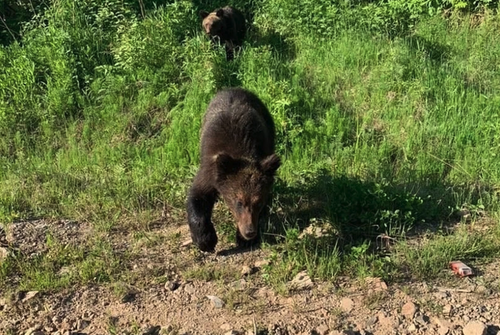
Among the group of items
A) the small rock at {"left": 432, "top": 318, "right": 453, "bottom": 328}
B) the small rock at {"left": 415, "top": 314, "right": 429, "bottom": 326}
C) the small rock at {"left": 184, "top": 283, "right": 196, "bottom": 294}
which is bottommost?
the small rock at {"left": 432, "top": 318, "right": 453, "bottom": 328}

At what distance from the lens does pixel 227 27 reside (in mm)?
10789

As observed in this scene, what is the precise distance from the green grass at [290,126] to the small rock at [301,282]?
0.07 meters

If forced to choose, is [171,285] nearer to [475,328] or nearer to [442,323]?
[442,323]

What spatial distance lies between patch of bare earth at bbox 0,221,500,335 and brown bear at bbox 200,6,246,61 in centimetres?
558

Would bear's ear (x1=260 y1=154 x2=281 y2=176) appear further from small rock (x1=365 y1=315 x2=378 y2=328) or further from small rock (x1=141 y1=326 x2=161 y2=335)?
small rock (x1=141 y1=326 x2=161 y2=335)

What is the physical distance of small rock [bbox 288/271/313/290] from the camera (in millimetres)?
4835

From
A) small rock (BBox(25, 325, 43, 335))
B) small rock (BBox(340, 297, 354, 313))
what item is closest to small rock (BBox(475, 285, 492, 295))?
small rock (BBox(340, 297, 354, 313))

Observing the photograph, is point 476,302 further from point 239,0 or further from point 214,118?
point 239,0

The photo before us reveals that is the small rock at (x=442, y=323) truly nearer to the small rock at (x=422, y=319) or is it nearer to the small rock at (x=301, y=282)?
the small rock at (x=422, y=319)

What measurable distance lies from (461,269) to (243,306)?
1.81m

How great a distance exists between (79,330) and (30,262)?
3.33 feet

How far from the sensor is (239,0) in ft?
40.7

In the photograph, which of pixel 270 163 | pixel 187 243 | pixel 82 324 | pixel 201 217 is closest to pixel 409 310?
pixel 270 163

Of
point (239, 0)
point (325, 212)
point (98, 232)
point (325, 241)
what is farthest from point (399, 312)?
point (239, 0)
